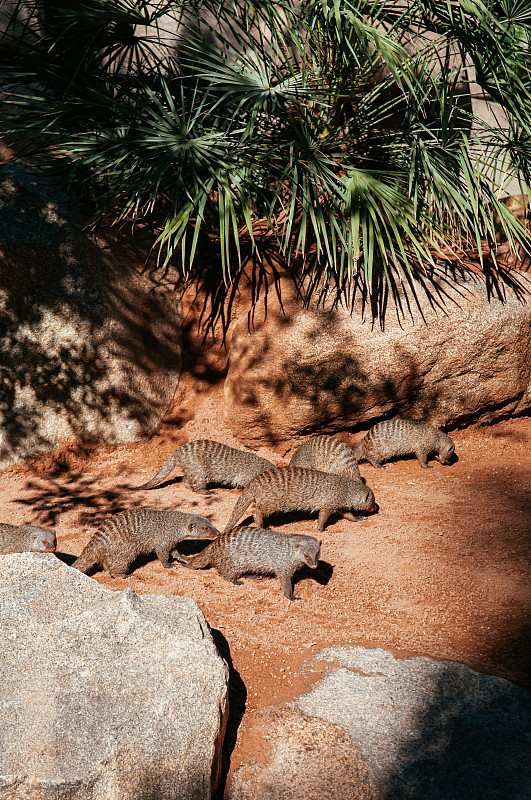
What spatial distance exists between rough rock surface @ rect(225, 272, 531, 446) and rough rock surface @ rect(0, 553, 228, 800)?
3238 mm

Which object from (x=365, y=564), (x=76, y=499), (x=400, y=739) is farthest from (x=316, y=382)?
(x=400, y=739)

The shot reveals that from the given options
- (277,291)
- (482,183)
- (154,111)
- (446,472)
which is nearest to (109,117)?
(154,111)

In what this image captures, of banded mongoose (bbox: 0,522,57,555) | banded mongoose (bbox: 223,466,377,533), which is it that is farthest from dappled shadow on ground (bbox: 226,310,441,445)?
banded mongoose (bbox: 0,522,57,555)

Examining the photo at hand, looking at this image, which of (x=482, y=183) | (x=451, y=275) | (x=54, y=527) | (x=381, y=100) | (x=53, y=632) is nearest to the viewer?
(x=53, y=632)

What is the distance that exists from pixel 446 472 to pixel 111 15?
5097 millimetres

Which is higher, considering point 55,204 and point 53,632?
point 55,204

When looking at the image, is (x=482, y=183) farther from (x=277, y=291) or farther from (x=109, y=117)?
(x=109, y=117)

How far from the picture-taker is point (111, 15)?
5.43 metres

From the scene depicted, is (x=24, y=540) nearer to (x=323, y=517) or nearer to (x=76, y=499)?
(x=76, y=499)

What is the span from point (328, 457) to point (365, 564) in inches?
56.9

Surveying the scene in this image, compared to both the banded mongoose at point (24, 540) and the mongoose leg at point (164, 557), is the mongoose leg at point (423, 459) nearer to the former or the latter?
the mongoose leg at point (164, 557)

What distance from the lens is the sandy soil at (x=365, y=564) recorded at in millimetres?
3299

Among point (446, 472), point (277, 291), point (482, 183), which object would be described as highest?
point (482, 183)

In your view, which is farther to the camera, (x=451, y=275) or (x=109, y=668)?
(x=451, y=275)
